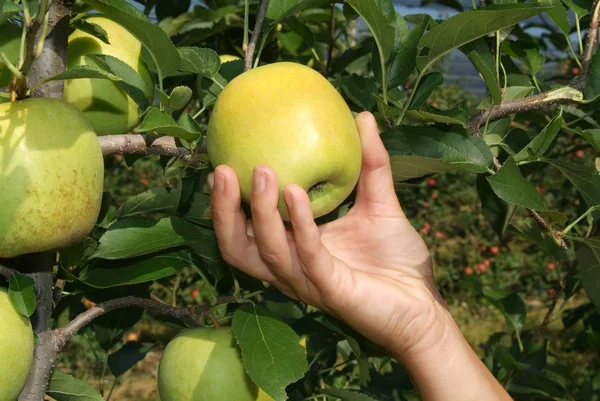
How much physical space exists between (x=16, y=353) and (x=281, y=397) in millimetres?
287

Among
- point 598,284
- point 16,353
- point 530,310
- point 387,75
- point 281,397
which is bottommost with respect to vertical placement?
point 530,310

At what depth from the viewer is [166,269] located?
0.97m

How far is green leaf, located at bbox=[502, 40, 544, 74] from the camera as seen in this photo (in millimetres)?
1167

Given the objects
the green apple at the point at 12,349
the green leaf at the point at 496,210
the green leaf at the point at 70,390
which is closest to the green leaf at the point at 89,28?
the green apple at the point at 12,349

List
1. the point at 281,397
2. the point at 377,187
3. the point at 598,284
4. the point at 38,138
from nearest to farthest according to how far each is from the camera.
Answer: the point at 38,138 < the point at 281,397 < the point at 377,187 < the point at 598,284

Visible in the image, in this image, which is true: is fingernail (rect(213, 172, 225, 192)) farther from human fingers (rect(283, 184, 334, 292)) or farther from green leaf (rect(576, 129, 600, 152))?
green leaf (rect(576, 129, 600, 152))

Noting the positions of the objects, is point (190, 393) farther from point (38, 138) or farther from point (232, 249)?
point (38, 138)

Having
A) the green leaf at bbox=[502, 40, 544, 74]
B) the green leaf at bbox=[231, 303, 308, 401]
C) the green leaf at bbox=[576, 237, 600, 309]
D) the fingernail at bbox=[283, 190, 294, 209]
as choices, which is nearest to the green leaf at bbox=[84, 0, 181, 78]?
the fingernail at bbox=[283, 190, 294, 209]

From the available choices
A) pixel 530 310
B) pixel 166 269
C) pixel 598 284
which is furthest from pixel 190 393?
pixel 530 310

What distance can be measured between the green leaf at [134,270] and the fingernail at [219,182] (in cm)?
19

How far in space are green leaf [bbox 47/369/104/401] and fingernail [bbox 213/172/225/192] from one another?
304 millimetres

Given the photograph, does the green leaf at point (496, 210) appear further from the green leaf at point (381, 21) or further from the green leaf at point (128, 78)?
the green leaf at point (128, 78)

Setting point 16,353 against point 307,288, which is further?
point 307,288

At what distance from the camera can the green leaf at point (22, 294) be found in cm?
78
